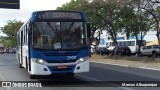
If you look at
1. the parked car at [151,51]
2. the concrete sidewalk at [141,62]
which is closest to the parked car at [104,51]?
the parked car at [151,51]

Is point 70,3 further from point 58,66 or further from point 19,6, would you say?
point 58,66

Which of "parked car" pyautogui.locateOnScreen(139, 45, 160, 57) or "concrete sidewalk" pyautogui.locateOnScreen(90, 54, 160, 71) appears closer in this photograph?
"concrete sidewalk" pyautogui.locateOnScreen(90, 54, 160, 71)

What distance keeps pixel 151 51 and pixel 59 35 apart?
35.1 metres

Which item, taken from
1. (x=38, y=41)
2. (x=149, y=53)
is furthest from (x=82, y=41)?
(x=149, y=53)

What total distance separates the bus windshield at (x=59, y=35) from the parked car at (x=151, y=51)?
32313mm

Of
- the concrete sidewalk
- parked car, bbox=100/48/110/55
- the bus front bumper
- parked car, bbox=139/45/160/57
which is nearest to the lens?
the bus front bumper

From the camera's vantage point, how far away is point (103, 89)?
14.3 metres

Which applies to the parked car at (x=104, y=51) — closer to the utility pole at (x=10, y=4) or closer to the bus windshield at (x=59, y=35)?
the utility pole at (x=10, y=4)

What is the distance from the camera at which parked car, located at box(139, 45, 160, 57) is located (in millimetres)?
48097

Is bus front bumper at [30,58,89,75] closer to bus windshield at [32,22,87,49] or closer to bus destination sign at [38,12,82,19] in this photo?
bus windshield at [32,22,87,49]

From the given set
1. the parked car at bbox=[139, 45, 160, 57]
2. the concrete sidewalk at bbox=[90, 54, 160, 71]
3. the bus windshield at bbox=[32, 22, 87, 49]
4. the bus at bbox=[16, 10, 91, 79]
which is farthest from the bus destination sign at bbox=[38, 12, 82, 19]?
the parked car at bbox=[139, 45, 160, 57]

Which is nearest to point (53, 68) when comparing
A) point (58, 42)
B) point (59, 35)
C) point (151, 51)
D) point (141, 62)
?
point (58, 42)

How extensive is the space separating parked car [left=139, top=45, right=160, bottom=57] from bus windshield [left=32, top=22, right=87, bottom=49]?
32.3 m

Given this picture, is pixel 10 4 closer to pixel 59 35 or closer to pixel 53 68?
pixel 59 35
